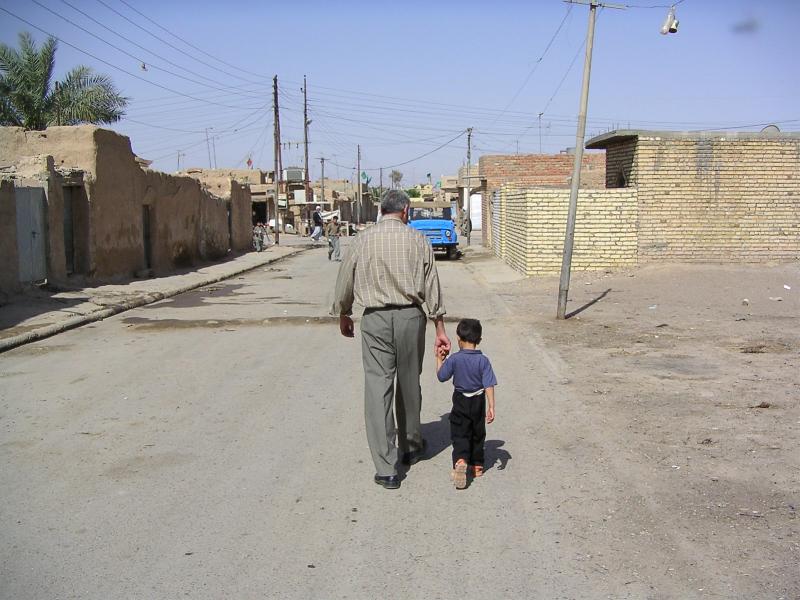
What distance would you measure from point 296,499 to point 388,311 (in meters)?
1.34

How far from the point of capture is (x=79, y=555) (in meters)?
4.45

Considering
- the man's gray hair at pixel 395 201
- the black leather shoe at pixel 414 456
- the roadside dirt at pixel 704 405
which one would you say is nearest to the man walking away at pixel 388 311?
the man's gray hair at pixel 395 201

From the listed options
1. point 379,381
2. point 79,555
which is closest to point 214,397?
point 379,381

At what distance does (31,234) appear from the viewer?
16.9 m

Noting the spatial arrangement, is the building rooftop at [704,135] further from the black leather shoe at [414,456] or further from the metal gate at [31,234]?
the black leather shoe at [414,456]

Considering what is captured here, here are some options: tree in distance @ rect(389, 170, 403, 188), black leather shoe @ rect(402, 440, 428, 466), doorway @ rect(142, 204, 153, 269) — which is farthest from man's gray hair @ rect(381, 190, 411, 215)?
tree in distance @ rect(389, 170, 403, 188)

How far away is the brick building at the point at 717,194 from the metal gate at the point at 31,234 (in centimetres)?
1319

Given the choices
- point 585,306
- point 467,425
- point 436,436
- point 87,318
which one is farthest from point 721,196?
point 467,425

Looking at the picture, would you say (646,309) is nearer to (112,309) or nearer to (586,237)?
(586,237)

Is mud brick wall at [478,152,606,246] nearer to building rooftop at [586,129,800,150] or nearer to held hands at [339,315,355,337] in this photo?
building rooftop at [586,129,800,150]

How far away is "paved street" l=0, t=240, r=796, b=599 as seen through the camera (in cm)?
414

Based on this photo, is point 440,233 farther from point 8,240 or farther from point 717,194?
point 8,240

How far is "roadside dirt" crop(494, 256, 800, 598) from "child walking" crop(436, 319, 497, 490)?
1065 millimetres

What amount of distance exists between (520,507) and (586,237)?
1633 centimetres
